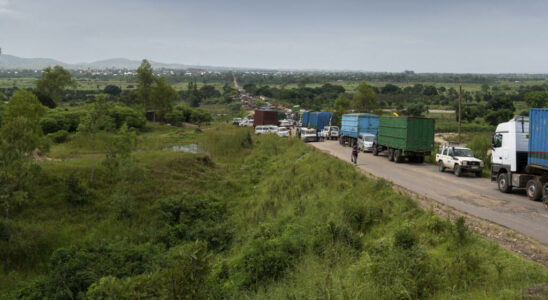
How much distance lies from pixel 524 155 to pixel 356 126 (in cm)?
2448

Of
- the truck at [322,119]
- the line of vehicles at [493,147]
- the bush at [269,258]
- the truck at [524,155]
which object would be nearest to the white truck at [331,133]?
the truck at [322,119]

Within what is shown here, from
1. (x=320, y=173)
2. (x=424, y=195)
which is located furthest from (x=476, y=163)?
(x=320, y=173)

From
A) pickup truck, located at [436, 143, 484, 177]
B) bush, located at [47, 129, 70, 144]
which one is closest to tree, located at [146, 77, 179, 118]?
bush, located at [47, 129, 70, 144]

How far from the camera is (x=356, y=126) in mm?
42188

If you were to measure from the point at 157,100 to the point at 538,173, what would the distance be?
2241 inches

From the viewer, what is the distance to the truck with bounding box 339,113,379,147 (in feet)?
135

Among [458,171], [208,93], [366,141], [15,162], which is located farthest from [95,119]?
[208,93]

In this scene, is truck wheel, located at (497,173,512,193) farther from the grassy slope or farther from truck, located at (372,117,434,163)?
truck, located at (372,117,434,163)

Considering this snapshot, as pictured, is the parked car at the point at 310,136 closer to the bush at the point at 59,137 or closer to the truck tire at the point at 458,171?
the truck tire at the point at 458,171

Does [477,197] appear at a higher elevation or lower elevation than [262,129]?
lower

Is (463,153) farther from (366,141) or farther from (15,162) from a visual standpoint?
(15,162)

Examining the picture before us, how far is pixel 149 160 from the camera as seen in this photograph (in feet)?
96.9

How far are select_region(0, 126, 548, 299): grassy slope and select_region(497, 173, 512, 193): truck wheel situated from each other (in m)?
5.81

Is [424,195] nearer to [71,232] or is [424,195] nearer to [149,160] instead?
[71,232]
